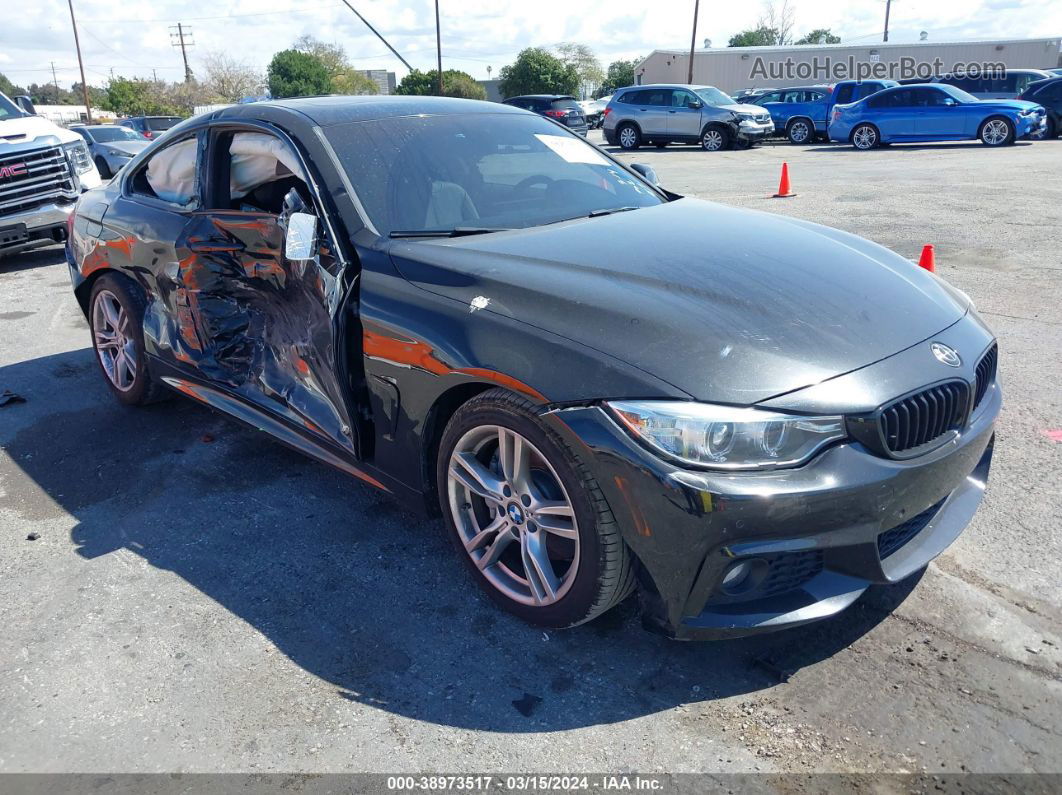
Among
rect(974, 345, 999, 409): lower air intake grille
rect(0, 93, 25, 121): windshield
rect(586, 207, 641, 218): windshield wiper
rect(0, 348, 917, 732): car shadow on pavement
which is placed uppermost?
rect(0, 93, 25, 121): windshield

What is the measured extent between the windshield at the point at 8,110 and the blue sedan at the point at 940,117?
710 inches

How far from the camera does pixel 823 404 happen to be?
2.41 metres

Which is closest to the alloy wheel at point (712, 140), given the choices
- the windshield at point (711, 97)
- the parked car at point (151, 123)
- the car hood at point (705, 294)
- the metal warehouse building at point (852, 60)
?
the windshield at point (711, 97)

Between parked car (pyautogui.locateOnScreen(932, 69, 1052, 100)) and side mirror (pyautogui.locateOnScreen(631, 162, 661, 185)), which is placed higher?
parked car (pyautogui.locateOnScreen(932, 69, 1052, 100))

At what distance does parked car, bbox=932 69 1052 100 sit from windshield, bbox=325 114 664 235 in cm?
2515

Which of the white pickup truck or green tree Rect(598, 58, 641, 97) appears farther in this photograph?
green tree Rect(598, 58, 641, 97)

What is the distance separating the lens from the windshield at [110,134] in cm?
2033

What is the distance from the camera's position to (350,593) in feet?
10.5

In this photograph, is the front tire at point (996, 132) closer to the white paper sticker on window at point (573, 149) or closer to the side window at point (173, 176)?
the white paper sticker on window at point (573, 149)

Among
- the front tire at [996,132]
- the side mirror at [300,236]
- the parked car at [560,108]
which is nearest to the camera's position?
the side mirror at [300,236]

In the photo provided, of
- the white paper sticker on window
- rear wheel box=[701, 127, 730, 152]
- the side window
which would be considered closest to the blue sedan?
rear wheel box=[701, 127, 730, 152]

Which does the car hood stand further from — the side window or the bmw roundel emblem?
the side window

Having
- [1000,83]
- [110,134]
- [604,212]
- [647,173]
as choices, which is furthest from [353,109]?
[1000,83]

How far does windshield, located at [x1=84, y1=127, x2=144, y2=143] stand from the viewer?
2033 centimetres
